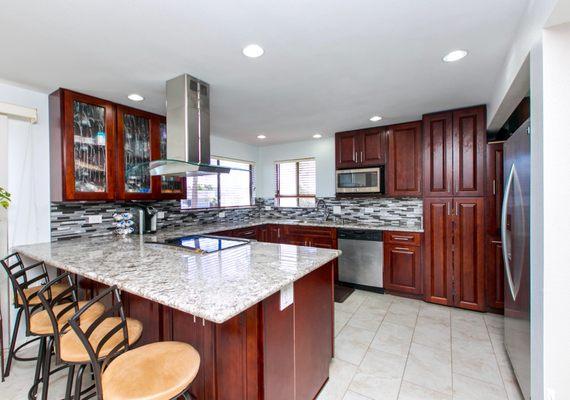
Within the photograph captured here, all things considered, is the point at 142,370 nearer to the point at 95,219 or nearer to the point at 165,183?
the point at 95,219

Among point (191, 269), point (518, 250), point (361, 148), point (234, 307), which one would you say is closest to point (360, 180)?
point (361, 148)

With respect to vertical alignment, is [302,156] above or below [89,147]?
above

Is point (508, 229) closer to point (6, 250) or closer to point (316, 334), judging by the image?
point (316, 334)

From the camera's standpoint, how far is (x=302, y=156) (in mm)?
4727

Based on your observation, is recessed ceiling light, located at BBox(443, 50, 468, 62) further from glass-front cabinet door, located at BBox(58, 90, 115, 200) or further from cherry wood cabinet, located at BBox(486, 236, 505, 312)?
glass-front cabinet door, located at BBox(58, 90, 115, 200)

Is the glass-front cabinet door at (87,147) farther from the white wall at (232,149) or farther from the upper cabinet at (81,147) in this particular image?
the white wall at (232,149)

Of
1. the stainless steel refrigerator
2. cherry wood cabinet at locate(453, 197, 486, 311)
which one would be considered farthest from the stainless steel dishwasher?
the stainless steel refrigerator

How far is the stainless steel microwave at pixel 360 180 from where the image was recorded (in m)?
3.61

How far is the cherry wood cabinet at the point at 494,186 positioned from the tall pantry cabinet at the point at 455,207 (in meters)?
0.06

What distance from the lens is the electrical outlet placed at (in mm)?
2748

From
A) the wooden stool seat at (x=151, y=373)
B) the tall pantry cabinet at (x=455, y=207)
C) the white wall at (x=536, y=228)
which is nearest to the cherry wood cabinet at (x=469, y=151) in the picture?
the tall pantry cabinet at (x=455, y=207)

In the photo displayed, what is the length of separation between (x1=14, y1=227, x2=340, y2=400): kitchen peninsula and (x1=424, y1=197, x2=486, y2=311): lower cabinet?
1.84 m

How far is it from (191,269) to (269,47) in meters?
1.51

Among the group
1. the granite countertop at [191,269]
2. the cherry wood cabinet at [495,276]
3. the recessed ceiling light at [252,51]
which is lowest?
the cherry wood cabinet at [495,276]
